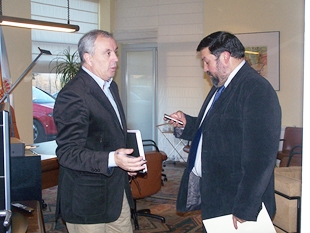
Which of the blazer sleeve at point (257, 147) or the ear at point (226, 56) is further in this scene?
the ear at point (226, 56)

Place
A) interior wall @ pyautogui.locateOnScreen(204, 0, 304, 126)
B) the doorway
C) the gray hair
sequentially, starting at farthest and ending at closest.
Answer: the doorway, interior wall @ pyautogui.locateOnScreen(204, 0, 304, 126), the gray hair

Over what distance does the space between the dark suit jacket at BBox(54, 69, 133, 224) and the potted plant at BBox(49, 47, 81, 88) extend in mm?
4852

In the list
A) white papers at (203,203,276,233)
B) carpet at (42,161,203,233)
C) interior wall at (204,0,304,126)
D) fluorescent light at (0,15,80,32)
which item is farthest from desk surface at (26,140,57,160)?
interior wall at (204,0,304,126)

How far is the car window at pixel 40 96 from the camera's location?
6.57 metres

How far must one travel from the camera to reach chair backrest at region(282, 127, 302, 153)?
19.0 feet

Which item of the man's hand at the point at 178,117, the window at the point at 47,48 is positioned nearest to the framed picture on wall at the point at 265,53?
the window at the point at 47,48

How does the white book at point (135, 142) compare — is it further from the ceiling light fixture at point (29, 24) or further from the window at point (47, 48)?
the window at point (47, 48)

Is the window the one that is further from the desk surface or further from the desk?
the desk

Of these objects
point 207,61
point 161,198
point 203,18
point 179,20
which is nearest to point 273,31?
point 203,18

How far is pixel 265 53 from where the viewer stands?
6.48 metres

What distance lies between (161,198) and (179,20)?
350 cm

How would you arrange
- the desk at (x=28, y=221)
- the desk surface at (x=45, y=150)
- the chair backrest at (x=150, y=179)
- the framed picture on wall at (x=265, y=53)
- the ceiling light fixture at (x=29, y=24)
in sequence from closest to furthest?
the desk at (x=28, y=221), the desk surface at (x=45, y=150), the chair backrest at (x=150, y=179), the ceiling light fixture at (x=29, y=24), the framed picture on wall at (x=265, y=53)

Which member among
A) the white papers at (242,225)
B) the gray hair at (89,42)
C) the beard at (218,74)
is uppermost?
the gray hair at (89,42)

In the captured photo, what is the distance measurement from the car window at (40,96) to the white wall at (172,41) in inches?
78.7
